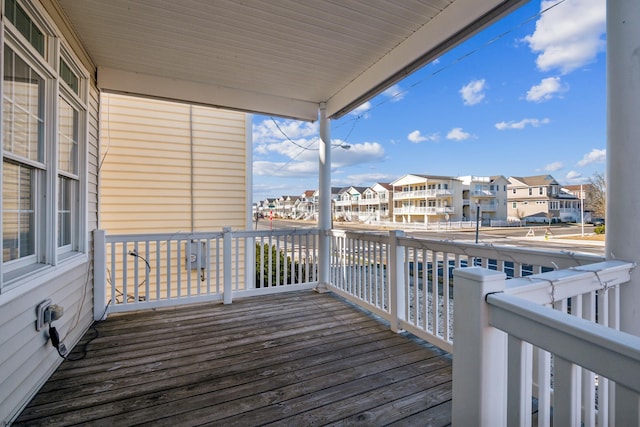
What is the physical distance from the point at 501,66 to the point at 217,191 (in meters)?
5.80

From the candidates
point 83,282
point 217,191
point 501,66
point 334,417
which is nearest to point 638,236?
point 334,417

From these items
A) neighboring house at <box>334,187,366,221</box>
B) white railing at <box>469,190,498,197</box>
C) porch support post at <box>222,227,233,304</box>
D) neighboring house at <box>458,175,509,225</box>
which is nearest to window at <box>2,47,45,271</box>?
porch support post at <box>222,227,233,304</box>

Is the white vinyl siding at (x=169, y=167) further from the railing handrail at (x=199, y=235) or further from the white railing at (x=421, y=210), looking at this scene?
the white railing at (x=421, y=210)

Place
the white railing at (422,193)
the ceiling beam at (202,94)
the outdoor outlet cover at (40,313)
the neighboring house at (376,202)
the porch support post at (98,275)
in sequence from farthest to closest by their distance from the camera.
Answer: the neighboring house at (376,202) < the white railing at (422,193) < the ceiling beam at (202,94) < the porch support post at (98,275) < the outdoor outlet cover at (40,313)

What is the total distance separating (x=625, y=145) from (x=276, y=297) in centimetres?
350

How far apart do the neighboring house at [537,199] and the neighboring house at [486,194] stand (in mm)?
99

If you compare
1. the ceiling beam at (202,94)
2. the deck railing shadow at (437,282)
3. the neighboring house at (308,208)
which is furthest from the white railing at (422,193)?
the ceiling beam at (202,94)

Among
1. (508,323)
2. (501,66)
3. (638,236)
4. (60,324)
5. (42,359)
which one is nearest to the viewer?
(508,323)

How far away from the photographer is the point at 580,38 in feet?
9.60

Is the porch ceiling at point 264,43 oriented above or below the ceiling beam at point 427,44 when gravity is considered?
above

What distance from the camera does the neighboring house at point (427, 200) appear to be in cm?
502

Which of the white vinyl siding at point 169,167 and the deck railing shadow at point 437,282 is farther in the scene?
the white vinyl siding at point 169,167

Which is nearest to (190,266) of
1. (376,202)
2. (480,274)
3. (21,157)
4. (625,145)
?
(21,157)

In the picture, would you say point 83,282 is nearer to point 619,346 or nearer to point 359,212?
point 619,346
